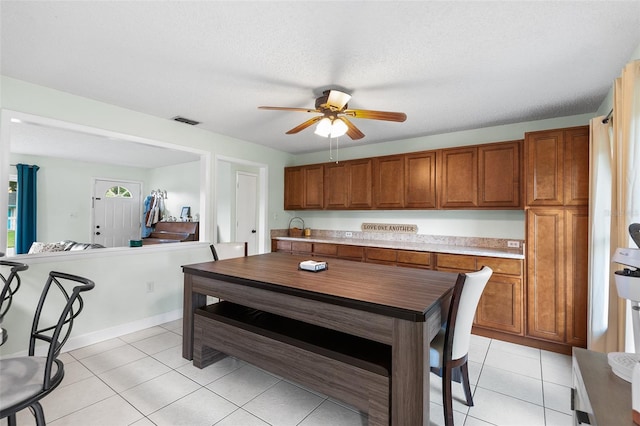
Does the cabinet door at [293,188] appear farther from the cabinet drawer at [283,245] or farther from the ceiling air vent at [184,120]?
the ceiling air vent at [184,120]

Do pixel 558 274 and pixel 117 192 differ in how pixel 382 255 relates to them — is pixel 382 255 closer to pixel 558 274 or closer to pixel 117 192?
pixel 558 274

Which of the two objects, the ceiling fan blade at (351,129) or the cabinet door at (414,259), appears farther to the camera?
the cabinet door at (414,259)

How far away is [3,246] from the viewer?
236 cm

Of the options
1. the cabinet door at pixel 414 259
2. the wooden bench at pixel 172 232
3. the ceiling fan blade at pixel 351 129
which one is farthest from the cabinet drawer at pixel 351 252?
the wooden bench at pixel 172 232

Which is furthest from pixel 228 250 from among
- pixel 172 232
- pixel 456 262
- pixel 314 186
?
pixel 172 232

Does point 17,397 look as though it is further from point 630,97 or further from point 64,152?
point 64,152

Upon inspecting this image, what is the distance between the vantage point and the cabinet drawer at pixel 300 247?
14.9 feet

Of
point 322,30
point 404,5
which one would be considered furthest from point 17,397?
point 404,5

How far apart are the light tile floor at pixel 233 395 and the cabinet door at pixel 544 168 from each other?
1489mm

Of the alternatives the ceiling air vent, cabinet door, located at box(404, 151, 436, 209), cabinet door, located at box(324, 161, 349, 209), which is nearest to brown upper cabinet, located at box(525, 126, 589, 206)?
→ cabinet door, located at box(404, 151, 436, 209)

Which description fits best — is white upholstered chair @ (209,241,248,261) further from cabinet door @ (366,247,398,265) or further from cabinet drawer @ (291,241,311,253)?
cabinet door @ (366,247,398,265)

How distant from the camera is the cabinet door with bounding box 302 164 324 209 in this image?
4.73 metres

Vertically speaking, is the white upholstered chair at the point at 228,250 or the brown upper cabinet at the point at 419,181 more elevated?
the brown upper cabinet at the point at 419,181

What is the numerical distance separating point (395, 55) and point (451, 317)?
1690 millimetres
